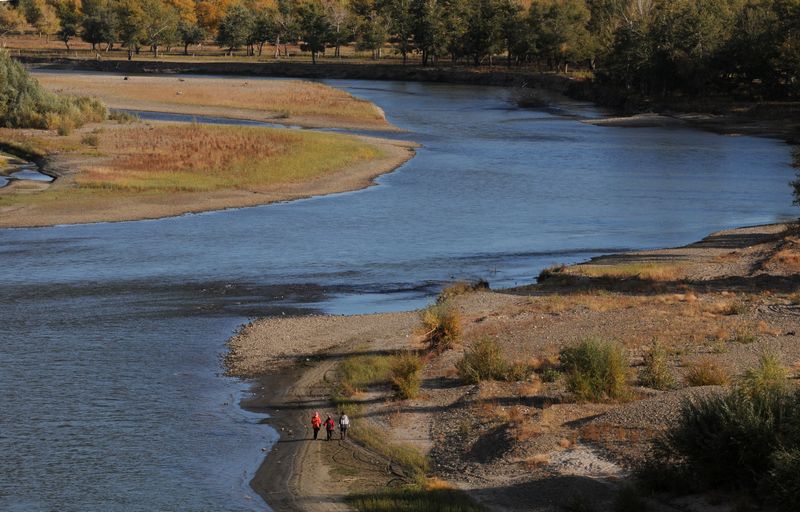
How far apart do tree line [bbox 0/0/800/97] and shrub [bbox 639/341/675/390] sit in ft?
277

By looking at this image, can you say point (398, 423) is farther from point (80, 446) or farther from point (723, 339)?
point (723, 339)

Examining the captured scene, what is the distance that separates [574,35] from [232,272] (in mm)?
118704

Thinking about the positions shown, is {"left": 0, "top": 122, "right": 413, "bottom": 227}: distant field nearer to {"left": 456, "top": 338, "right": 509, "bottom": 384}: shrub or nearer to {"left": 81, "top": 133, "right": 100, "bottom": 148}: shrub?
{"left": 81, "top": 133, "right": 100, "bottom": 148}: shrub

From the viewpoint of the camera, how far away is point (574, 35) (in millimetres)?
151625

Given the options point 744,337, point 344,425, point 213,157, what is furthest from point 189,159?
point 344,425

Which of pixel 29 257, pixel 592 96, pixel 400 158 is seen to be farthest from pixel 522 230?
pixel 592 96

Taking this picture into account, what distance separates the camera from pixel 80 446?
22.8 metres

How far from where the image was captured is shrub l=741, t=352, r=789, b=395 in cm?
1914

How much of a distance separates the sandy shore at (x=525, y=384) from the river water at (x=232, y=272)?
1.23 meters

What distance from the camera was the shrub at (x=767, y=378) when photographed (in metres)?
19.1

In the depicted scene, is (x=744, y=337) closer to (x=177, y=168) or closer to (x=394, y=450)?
(x=394, y=450)

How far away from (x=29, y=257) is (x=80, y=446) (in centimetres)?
2192

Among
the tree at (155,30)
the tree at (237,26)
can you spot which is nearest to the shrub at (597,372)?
the tree at (237,26)

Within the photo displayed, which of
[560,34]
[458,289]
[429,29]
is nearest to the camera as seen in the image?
[458,289]
